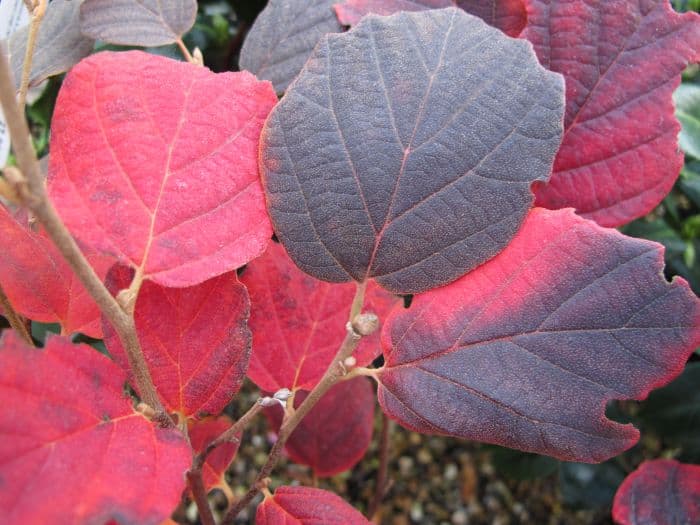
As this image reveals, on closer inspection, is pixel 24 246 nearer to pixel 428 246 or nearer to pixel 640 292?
pixel 428 246

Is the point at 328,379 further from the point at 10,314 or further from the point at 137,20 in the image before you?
the point at 137,20

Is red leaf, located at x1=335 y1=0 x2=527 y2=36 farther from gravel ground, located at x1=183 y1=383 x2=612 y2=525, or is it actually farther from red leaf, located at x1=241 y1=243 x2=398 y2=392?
gravel ground, located at x1=183 y1=383 x2=612 y2=525

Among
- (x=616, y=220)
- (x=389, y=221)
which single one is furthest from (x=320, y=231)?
(x=616, y=220)

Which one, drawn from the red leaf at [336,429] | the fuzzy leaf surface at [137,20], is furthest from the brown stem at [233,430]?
the fuzzy leaf surface at [137,20]

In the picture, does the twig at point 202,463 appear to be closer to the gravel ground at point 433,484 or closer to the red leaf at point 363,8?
the red leaf at point 363,8

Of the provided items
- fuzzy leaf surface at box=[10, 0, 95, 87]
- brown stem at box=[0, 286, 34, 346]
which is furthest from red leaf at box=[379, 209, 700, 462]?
fuzzy leaf surface at box=[10, 0, 95, 87]
